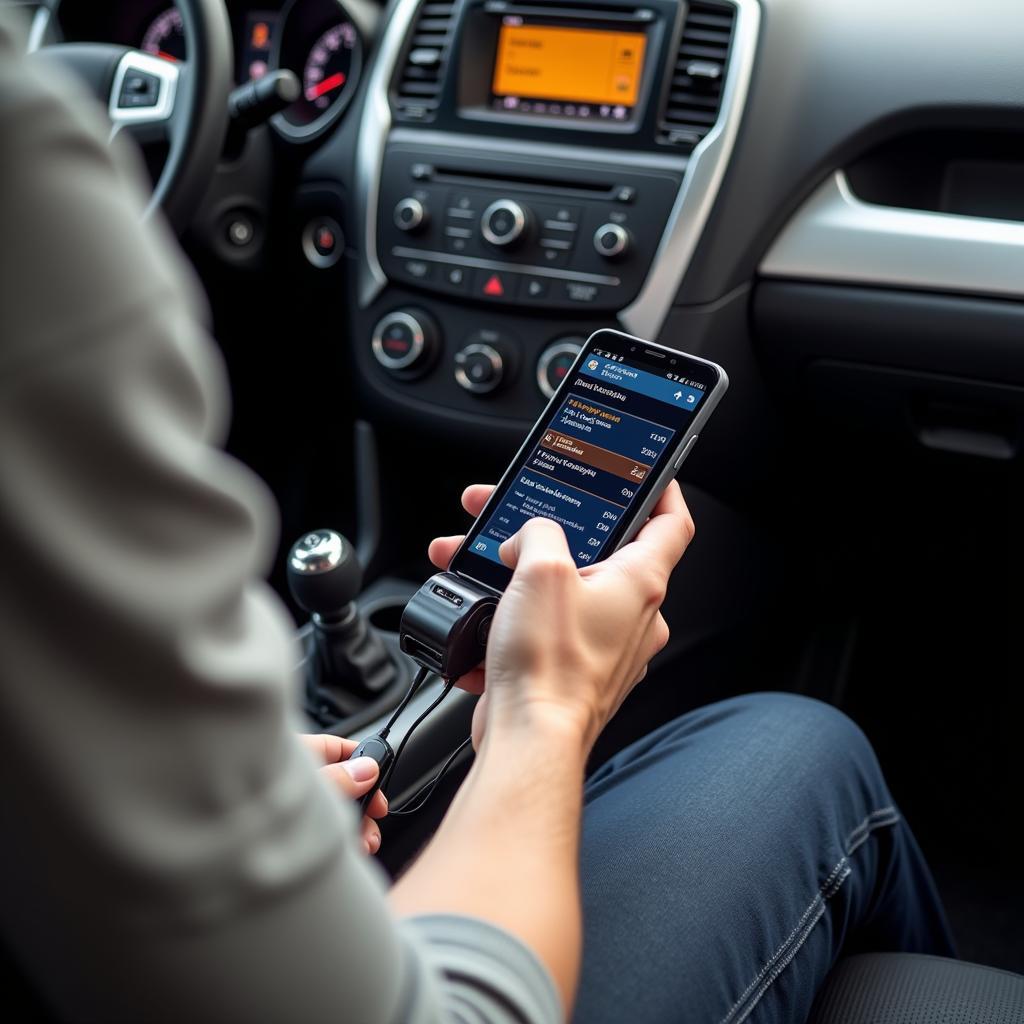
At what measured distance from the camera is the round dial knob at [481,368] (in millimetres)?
1216

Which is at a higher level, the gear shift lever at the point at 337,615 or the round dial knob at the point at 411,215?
the round dial knob at the point at 411,215

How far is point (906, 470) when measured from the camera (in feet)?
4.59

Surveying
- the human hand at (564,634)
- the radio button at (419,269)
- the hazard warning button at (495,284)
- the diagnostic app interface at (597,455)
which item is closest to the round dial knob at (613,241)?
the hazard warning button at (495,284)

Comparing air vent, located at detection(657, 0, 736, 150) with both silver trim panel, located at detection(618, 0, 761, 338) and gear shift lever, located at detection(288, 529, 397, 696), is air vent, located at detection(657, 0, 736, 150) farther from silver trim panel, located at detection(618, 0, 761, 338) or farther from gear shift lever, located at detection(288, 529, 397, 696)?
gear shift lever, located at detection(288, 529, 397, 696)

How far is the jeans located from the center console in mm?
468

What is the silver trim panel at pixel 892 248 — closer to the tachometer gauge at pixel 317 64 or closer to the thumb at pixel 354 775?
the tachometer gauge at pixel 317 64

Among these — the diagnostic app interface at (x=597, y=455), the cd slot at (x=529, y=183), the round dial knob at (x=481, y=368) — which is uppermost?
the cd slot at (x=529, y=183)

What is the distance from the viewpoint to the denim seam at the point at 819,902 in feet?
2.10

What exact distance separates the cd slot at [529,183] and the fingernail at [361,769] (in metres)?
0.69

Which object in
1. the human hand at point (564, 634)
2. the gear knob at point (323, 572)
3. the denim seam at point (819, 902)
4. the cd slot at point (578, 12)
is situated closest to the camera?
the human hand at point (564, 634)

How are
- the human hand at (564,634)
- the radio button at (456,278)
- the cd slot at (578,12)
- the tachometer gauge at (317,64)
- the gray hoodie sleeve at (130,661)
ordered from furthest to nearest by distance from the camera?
the tachometer gauge at (317,64)
the radio button at (456,278)
the cd slot at (578,12)
the human hand at (564,634)
the gray hoodie sleeve at (130,661)

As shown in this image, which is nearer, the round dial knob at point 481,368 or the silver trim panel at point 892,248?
the silver trim panel at point 892,248

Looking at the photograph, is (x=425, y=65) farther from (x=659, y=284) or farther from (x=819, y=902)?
(x=819, y=902)

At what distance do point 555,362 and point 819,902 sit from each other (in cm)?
64
